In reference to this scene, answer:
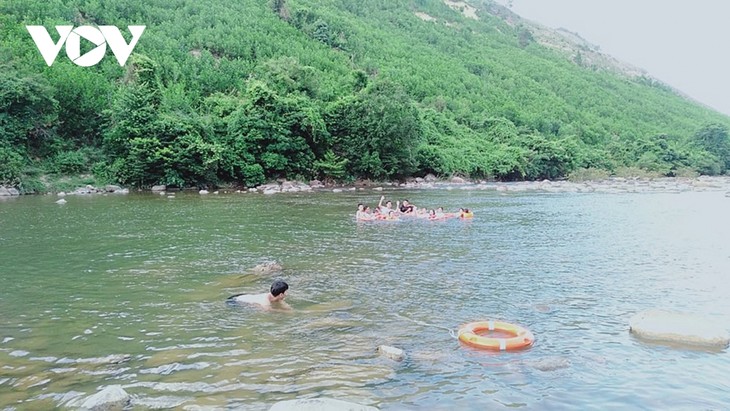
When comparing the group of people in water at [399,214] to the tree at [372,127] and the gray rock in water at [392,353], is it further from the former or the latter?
the tree at [372,127]

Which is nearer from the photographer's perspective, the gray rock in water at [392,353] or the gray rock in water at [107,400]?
the gray rock in water at [107,400]

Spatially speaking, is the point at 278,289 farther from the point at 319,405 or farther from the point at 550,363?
the point at 550,363

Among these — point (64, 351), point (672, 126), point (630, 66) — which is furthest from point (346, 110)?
point (630, 66)

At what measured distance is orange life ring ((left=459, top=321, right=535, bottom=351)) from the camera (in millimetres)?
7406

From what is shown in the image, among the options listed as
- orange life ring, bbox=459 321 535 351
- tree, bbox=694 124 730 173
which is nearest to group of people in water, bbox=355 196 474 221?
orange life ring, bbox=459 321 535 351

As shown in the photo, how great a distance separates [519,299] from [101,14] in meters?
61.0

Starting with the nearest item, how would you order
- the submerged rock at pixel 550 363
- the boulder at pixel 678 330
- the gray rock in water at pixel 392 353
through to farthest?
the submerged rock at pixel 550 363 → the gray rock in water at pixel 392 353 → the boulder at pixel 678 330

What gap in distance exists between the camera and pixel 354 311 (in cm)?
931

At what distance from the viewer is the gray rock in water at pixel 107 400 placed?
534 centimetres

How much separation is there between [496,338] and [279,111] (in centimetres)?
3646

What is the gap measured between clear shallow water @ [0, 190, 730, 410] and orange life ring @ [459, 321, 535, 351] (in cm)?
16

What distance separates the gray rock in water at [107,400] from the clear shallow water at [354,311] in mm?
181

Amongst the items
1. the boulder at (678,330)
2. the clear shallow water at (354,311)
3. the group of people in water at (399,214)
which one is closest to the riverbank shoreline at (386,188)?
the group of people in water at (399,214)

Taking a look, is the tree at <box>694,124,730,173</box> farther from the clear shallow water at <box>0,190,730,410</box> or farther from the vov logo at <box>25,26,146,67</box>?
the vov logo at <box>25,26,146,67</box>
